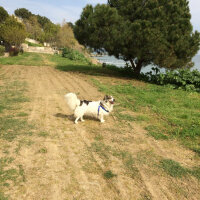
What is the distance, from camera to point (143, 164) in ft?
14.5

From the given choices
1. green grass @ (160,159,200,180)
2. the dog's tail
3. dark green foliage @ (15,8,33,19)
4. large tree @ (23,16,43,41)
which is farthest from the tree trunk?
dark green foliage @ (15,8,33,19)

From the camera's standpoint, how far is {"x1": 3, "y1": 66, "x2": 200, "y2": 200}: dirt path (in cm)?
348

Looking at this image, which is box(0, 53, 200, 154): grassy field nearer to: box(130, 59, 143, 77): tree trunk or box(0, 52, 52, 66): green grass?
box(130, 59, 143, 77): tree trunk

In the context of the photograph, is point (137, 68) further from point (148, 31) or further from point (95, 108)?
point (95, 108)

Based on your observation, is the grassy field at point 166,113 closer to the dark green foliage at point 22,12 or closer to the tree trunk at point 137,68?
the tree trunk at point 137,68

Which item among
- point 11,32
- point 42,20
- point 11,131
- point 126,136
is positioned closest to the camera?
point 11,131

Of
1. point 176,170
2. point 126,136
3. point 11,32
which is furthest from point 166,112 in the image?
point 11,32

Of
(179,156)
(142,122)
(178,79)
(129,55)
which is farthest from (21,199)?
(129,55)

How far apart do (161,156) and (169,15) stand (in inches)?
491

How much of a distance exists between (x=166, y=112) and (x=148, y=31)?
24.9 ft

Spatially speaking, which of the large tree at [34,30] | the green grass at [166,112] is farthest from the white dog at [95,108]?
the large tree at [34,30]

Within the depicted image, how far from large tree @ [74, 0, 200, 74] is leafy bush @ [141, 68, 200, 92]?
1.02 metres

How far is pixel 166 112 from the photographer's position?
26.7 ft

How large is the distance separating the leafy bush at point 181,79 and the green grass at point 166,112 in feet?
4.99
